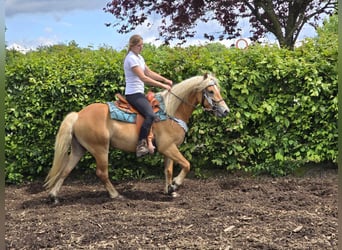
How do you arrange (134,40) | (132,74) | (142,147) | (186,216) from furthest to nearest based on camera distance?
(142,147) < (132,74) < (134,40) < (186,216)

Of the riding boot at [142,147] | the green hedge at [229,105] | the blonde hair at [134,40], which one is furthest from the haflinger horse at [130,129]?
the green hedge at [229,105]

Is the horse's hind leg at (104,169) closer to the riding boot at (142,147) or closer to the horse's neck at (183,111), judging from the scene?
the riding boot at (142,147)

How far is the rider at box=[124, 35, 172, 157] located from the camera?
235 inches

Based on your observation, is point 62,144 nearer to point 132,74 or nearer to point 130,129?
point 130,129

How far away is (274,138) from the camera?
24.1 ft

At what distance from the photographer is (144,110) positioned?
19.9ft

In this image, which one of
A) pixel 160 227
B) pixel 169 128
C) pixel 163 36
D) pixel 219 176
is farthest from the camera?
pixel 163 36

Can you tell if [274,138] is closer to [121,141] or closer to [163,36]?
[121,141]

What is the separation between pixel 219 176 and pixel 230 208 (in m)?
2.10

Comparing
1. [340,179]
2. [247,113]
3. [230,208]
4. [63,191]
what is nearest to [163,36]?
[247,113]

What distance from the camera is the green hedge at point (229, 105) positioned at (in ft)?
23.9

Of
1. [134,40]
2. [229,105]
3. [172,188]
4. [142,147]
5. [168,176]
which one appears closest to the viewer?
[134,40]

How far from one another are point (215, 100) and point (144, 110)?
0.92 metres

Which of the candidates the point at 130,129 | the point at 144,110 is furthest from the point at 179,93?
the point at 130,129
